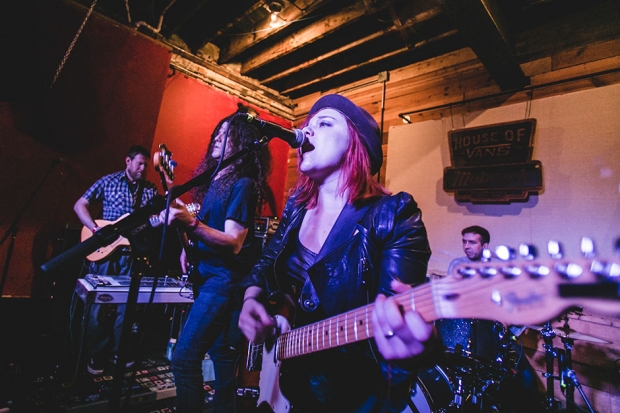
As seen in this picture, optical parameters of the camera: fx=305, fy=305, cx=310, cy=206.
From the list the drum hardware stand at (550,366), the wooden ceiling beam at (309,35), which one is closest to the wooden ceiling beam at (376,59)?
the wooden ceiling beam at (309,35)

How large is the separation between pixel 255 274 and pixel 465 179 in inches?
156

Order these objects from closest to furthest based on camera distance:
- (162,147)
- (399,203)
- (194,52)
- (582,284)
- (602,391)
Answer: (582,284)
(399,203)
(162,147)
(602,391)
(194,52)

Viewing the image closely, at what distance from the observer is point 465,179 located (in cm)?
464

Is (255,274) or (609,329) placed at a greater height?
(255,274)

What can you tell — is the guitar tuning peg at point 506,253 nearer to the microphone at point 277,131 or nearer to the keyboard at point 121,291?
the microphone at point 277,131

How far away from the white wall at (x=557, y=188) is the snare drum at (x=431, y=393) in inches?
84.8

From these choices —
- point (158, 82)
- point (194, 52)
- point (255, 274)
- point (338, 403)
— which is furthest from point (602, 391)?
point (194, 52)

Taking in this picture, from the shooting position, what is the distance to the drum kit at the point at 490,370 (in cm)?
301

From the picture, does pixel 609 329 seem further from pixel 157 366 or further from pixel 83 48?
pixel 83 48

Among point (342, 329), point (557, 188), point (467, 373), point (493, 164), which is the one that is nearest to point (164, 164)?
point (342, 329)

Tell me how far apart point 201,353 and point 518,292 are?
6.95 feet

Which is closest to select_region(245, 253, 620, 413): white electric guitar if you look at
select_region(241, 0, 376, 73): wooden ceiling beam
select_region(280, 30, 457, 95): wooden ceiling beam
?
select_region(241, 0, 376, 73): wooden ceiling beam

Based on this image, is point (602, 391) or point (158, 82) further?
point (158, 82)

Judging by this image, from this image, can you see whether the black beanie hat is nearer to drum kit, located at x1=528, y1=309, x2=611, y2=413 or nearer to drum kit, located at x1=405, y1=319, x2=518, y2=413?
drum kit, located at x1=405, y1=319, x2=518, y2=413
